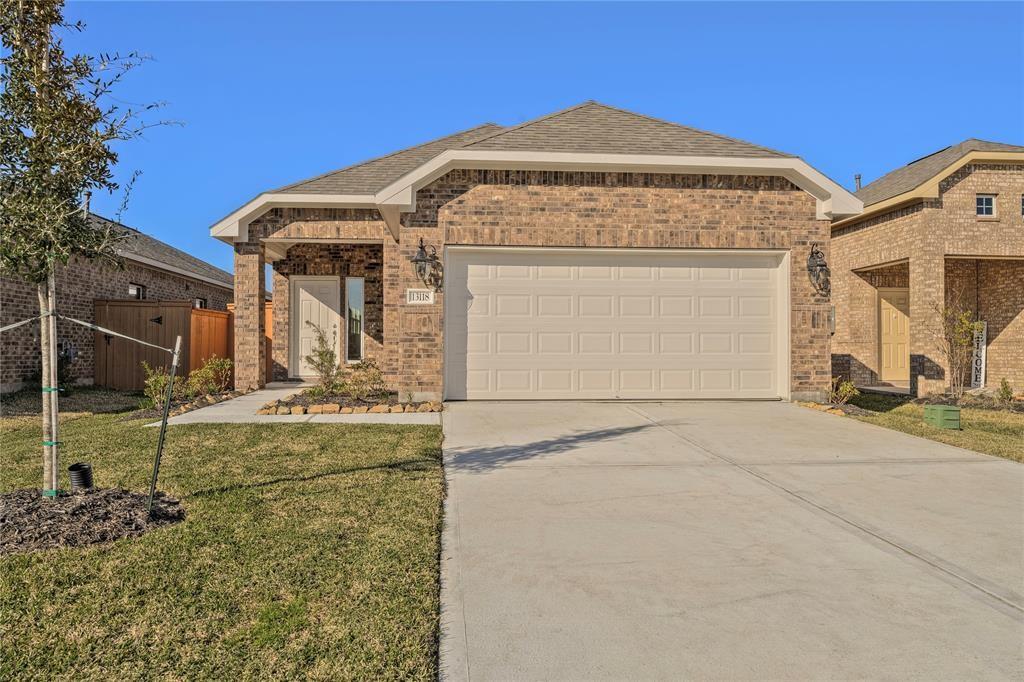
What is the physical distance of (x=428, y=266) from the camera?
9.80 metres

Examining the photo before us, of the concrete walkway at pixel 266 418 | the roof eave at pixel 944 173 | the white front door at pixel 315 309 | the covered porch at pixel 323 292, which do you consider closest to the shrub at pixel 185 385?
the covered porch at pixel 323 292

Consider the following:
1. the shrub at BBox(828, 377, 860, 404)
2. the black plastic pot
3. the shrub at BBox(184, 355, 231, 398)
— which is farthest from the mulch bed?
the shrub at BBox(828, 377, 860, 404)

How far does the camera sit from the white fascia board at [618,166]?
9.73 meters

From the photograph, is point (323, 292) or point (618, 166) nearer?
point (618, 166)

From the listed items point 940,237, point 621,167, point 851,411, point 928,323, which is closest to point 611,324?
point 621,167

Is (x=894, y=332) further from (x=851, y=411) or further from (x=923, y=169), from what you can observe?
(x=851, y=411)

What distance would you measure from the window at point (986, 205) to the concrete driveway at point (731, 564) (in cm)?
1031

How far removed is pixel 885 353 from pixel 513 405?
1179 centimetres

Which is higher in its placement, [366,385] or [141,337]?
[141,337]

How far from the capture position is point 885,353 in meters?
16.0

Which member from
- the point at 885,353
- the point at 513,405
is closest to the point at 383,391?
the point at 513,405

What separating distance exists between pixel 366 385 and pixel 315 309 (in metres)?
4.15

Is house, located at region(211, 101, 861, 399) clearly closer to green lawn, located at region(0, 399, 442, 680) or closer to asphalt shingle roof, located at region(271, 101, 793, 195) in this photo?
asphalt shingle roof, located at region(271, 101, 793, 195)

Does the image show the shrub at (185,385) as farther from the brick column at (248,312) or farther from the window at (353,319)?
the window at (353,319)
